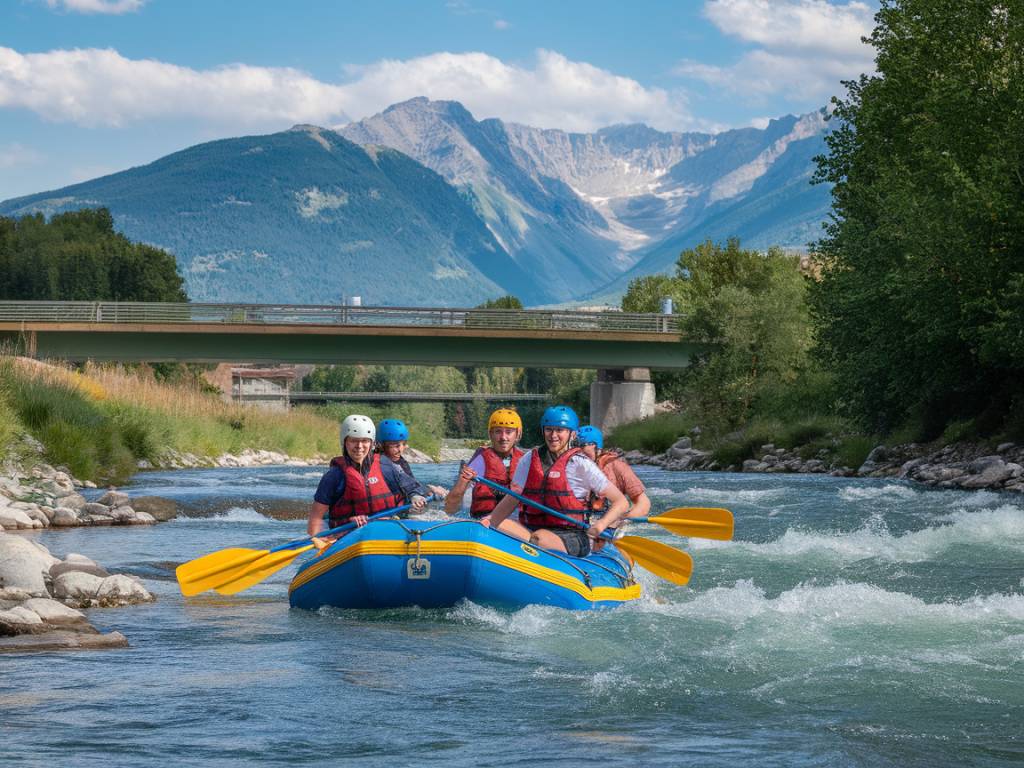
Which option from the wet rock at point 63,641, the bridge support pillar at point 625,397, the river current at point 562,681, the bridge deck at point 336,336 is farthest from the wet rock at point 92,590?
the bridge support pillar at point 625,397

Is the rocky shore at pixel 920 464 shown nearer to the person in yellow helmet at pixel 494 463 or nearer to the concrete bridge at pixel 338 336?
the concrete bridge at pixel 338 336

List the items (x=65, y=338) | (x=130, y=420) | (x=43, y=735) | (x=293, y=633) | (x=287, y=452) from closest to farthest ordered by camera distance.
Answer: (x=43, y=735) < (x=293, y=633) < (x=130, y=420) < (x=65, y=338) < (x=287, y=452)

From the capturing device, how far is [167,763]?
700 cm

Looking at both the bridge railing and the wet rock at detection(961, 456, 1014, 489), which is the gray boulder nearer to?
the wet rock at detection(961, 456, 1014, 489)

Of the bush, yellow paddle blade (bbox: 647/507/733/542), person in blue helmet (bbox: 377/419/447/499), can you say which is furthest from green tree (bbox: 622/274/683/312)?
person in blue helmet (bbox: 377/419/447/499)

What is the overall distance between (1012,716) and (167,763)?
4.50 meters

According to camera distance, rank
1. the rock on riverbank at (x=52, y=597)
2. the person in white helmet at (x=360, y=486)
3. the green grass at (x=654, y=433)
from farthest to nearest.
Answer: the green grass at (x=654, y=433) < the person in white helmet at (x=360, y=486) < the rock on riverbank at (x=52, y=597)

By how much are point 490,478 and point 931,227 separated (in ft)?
63.9

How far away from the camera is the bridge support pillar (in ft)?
210

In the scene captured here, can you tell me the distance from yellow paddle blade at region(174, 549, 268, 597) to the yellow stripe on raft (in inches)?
32.1

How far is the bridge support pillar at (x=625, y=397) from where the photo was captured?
6412 cm

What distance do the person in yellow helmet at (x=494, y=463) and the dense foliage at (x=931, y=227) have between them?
16.8m

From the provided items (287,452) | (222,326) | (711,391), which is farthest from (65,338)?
(711,391)

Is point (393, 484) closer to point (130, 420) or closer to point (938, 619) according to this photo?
point (938, 619)
